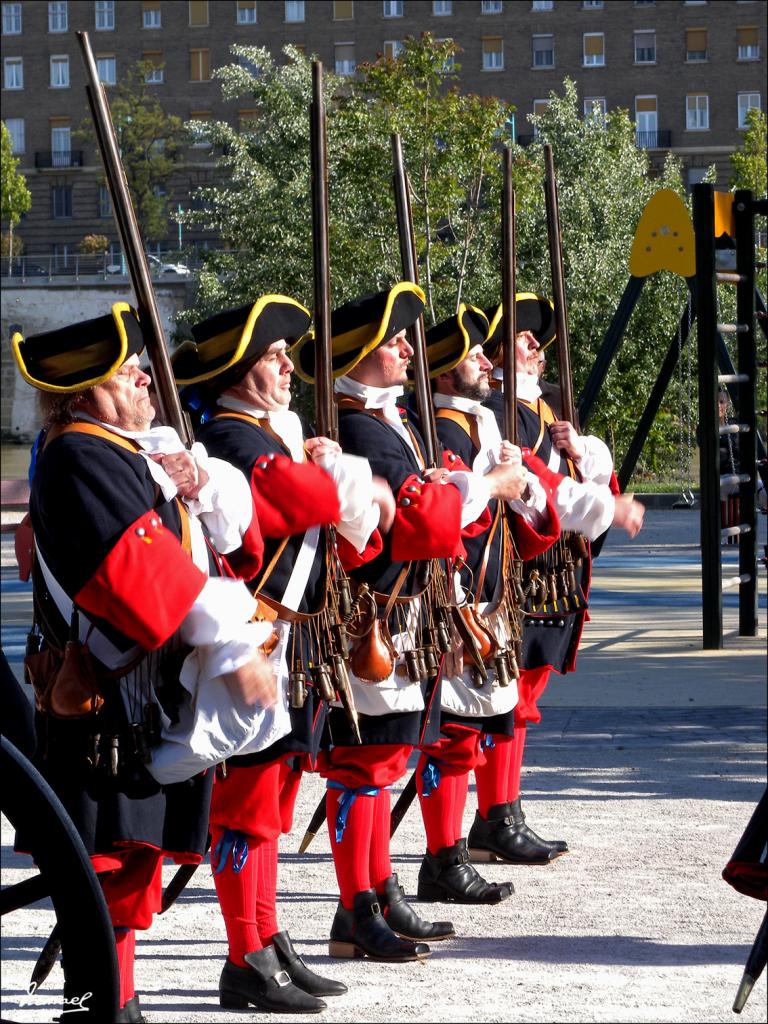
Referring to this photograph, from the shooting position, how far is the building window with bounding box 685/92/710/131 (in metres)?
75.2

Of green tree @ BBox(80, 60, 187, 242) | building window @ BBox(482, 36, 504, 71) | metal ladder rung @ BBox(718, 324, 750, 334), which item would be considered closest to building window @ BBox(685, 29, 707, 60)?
building window @ BBox(482, 36, 504, 71)

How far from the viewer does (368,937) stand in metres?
5.14

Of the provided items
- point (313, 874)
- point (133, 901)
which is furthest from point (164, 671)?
point (313, 874)

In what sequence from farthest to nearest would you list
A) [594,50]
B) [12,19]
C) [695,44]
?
[12,19] → [594,50] → [695,44]

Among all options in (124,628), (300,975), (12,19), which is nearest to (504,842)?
(300,975)

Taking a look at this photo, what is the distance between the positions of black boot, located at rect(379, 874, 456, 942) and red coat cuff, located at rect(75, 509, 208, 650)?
5.73 ft

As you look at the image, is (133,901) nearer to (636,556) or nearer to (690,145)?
(636,556)

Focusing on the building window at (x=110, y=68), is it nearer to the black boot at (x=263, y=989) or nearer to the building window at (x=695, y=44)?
the building window at (x=695, y=44)

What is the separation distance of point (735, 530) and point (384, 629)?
6.96m

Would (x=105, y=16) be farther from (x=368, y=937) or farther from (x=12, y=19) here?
(x=368, y=937)

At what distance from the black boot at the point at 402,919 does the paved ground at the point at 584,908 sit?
0.32ft

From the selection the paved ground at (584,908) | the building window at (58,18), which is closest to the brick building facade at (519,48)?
the building window at (58,18)

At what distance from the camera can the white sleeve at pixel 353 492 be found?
4.78m

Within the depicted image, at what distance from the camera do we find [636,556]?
64.5ft
